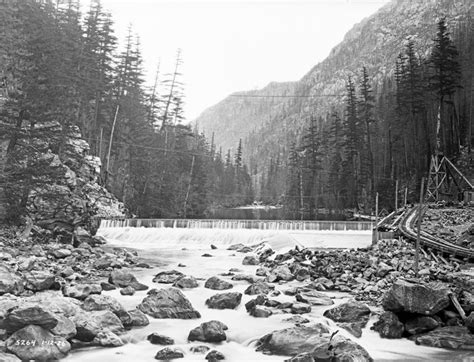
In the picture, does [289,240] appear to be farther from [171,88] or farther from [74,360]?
[171,88]

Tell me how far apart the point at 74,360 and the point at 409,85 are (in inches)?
1657

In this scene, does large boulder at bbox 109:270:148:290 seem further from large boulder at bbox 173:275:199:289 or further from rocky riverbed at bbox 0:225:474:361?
large boulder at bbox 173:275:199:289

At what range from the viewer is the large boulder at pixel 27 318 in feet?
24.6

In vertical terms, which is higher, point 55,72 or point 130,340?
point 55,72

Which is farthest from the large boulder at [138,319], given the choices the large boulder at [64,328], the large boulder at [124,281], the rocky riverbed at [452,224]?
the rocky riverbed at [452,224]

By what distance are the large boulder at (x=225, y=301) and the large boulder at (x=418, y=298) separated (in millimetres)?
4100

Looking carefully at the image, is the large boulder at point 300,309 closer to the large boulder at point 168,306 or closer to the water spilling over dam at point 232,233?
the large boulder at point 168,306

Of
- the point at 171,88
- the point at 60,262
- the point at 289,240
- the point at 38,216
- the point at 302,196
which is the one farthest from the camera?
the point at 302,196

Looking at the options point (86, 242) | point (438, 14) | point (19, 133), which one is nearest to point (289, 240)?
point (86, 242)

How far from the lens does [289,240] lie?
24.2 metres

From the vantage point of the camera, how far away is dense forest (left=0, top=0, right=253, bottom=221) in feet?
63.8

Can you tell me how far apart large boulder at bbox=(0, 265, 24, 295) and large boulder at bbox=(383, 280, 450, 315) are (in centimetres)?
905

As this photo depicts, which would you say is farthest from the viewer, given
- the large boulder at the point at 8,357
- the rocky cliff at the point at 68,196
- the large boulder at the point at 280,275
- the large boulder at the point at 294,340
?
the rocky cliff at the point at 68,196

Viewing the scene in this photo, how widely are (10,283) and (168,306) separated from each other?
4101 millimetres
